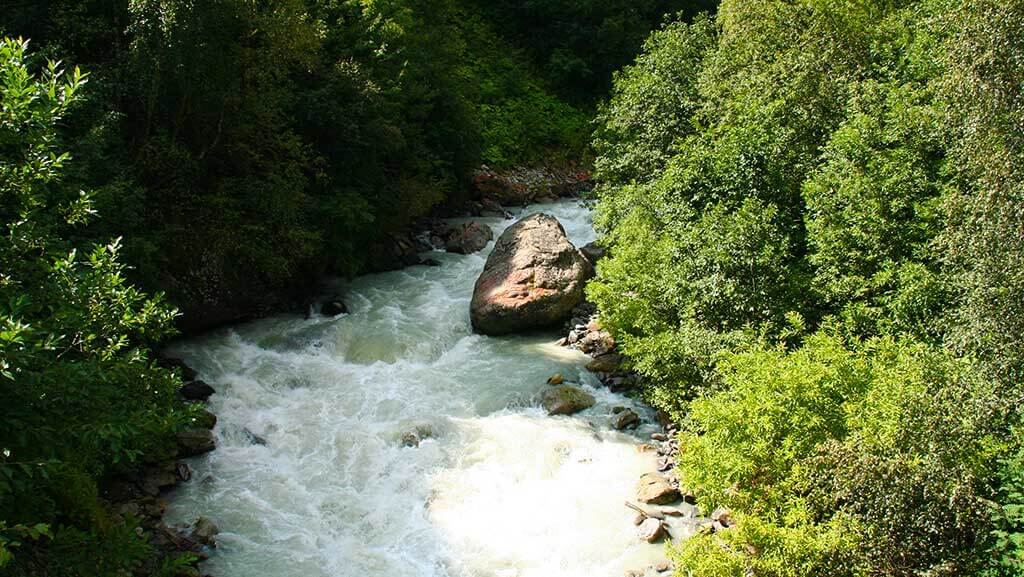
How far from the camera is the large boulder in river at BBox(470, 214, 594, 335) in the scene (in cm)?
2072

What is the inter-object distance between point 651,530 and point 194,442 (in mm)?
9250

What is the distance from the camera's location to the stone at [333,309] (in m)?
21.6

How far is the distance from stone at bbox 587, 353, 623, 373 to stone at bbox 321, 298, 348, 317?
7411 mm

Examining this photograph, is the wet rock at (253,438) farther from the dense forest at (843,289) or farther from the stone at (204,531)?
the dense forest at (843,289)

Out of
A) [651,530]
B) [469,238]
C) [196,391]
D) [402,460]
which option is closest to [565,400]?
[402,460]

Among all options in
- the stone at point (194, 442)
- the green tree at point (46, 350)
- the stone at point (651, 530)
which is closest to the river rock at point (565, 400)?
the stone at point (651, 530)

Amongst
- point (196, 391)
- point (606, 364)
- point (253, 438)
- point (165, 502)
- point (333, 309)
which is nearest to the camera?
point (165, 502)

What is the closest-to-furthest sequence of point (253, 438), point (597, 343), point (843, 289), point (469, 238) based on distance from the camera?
point (843, 289), point (253, 438), point (597, 343), point (469, 238)

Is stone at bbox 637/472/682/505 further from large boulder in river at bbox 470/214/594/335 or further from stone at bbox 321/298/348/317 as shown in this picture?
stone at bbox 321/298/348/317

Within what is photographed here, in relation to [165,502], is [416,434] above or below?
above

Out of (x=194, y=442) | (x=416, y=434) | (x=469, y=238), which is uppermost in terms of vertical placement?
(x=469, y=238)

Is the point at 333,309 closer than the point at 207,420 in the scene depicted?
No

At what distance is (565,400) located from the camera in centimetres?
1716

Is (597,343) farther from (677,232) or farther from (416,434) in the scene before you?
(416,434)
